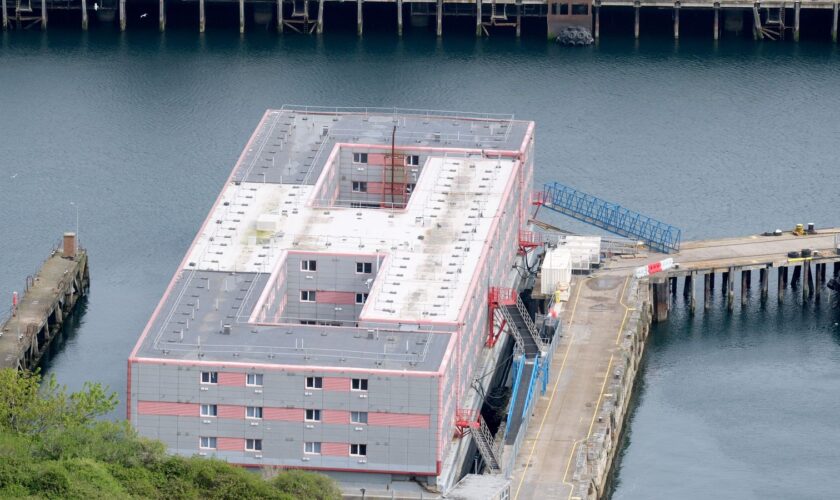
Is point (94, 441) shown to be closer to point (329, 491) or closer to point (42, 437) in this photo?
point (42, 437)

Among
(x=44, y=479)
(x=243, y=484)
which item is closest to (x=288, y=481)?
(x=243, y=484)

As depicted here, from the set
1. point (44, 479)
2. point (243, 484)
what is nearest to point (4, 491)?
point (44, 479)

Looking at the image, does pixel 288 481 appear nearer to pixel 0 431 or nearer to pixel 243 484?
pixel 243 484

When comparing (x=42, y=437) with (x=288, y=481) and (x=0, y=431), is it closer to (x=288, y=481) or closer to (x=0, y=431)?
(x=0, y=431)

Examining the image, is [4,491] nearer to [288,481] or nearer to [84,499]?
[84,499]
